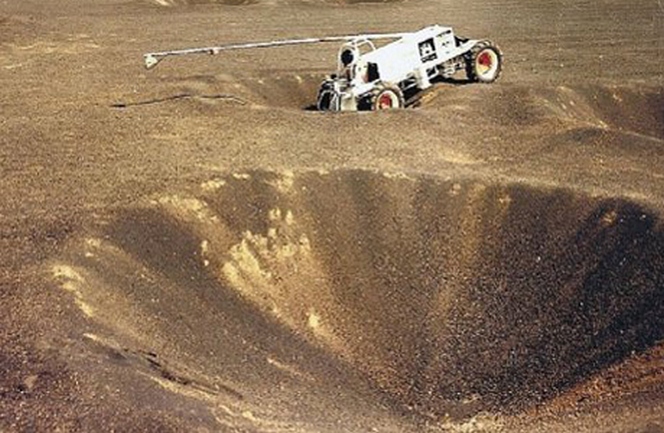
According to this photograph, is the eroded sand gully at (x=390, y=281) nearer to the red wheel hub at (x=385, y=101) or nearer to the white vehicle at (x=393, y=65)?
the red wheel hub at (x=385, y=101)

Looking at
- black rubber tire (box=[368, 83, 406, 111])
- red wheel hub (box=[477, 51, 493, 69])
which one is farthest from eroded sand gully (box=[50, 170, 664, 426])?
red wheel hub (box=[477, 51, 493, 69])

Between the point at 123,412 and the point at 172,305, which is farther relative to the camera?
the point at 172,305

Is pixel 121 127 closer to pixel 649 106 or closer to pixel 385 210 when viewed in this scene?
pixel 385 210

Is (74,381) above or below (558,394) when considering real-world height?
above

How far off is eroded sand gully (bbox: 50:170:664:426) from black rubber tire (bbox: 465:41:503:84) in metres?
10.7

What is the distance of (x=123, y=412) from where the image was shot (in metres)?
13.1

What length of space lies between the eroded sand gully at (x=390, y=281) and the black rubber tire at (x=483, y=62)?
10.7m

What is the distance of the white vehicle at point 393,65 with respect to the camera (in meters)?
28.6

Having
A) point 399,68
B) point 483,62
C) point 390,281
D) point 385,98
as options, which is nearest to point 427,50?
point 399,68

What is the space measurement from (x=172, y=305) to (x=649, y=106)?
830 inches

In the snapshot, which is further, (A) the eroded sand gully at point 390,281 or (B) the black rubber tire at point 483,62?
(B) the black rubber tire at point 483,62

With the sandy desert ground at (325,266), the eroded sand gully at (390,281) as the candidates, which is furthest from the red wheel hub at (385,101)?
the eroded sand gully at (390,281)

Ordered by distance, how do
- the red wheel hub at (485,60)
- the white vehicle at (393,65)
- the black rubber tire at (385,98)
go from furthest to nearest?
the red wheel hub at (485,60) < the white vehicle at (393,65) < the black rubber tire at (385,98)

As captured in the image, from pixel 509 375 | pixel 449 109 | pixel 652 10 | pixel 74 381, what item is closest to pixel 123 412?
pixel 74 381
